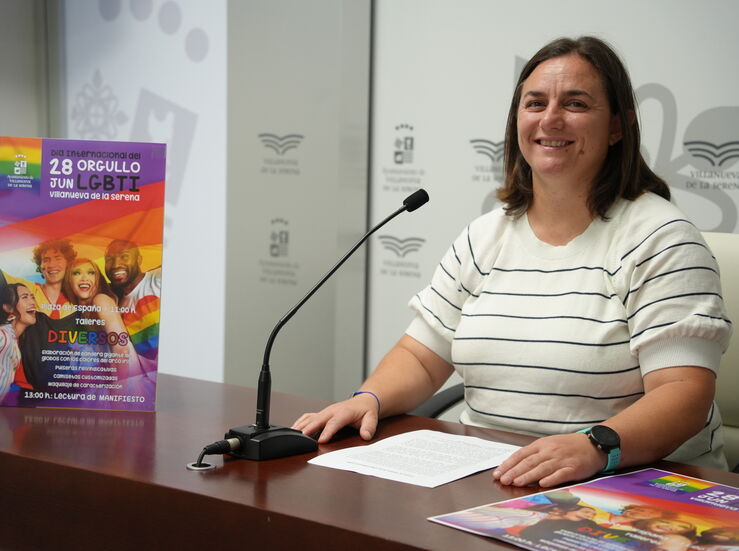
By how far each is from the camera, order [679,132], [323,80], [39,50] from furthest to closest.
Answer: [39,50], [323,80], [679,132]

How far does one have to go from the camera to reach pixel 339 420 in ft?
5.10

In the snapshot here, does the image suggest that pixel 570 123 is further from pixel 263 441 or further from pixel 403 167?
pixel 403 167

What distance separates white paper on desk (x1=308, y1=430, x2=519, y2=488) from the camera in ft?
4.29

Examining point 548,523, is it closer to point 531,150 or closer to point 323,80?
point 531,150

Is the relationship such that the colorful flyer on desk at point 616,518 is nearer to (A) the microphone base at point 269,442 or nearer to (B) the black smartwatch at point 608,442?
(B) the black smartwatch at point 608,442

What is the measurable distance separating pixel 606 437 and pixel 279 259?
2470 mm

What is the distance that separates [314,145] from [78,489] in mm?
2382

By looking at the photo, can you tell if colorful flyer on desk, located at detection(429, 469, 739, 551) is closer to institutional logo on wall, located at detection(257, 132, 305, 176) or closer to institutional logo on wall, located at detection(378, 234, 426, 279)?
institutional logo on wall, located at detection(378, 234, 426, 279)

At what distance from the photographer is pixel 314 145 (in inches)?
138

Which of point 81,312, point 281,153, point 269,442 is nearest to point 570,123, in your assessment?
point 269,442

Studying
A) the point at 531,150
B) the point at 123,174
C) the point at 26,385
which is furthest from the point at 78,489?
the point at 531,150

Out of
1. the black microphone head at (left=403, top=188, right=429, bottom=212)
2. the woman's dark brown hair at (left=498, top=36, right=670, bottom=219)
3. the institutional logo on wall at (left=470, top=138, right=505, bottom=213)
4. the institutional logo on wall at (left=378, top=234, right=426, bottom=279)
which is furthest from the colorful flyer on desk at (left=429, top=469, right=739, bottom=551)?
the institutional logo on wall at (left=378, top=234, right=426, bottom=279)

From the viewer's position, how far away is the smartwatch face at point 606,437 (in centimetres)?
134

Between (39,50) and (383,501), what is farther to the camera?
(39,50)
